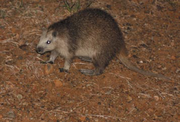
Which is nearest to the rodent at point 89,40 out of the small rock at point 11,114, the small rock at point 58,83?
the small rock at point 58,83

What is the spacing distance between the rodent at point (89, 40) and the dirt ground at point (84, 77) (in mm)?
223

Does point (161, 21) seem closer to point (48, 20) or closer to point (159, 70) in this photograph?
point (159, 70)

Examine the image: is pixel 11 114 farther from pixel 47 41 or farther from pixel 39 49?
pixel 47 41

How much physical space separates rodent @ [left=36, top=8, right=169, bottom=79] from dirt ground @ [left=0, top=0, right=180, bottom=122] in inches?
8.8

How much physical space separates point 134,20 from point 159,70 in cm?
161

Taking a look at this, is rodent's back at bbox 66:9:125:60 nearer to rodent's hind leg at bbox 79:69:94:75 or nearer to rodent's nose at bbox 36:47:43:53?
rodent's hind leg at bbox 79:69:94:75

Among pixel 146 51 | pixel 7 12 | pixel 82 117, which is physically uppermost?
pixel 7 12

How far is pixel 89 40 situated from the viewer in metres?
5.34

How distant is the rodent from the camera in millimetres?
5281

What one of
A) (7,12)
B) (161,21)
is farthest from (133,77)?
(7,12)

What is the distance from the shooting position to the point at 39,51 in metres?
5.20

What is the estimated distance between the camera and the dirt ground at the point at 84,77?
4.62 m

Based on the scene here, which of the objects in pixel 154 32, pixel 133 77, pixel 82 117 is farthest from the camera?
pixel 154 32

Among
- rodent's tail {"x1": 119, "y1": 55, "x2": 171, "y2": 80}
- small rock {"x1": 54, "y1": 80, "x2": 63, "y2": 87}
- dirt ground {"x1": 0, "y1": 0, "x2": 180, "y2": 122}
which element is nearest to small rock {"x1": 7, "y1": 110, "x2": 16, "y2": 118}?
dirt ground {"x1": 0, "y1": 0, "x2": 180, "y2": 122}
